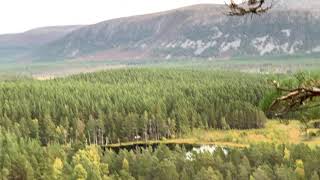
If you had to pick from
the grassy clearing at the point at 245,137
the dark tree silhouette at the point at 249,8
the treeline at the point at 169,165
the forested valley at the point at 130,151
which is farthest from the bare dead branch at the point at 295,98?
the grassy clearing at the point at 245,137

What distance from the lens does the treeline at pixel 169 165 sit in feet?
284

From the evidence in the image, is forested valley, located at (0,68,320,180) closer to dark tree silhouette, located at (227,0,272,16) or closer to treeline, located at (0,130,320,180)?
treeline, located at (0,130,320,180)

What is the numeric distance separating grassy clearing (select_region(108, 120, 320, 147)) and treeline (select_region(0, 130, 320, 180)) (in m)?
56.3

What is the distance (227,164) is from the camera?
9212 cm

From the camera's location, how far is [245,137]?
172m

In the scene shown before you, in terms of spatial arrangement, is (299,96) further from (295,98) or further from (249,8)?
(249,8)

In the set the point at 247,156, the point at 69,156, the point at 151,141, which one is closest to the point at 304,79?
the point at 247,156

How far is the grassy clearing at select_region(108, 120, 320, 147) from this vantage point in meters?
162

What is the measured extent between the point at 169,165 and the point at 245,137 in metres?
82.9

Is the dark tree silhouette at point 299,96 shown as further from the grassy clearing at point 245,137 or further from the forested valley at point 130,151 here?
the grassy clearing at point 245,137

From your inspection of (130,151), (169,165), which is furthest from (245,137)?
A: (169,165)

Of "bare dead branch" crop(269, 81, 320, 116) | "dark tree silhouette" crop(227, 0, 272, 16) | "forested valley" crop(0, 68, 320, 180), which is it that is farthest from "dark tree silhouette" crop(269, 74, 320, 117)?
"dark tree silhouette" crop(227, 0, 272, 16)

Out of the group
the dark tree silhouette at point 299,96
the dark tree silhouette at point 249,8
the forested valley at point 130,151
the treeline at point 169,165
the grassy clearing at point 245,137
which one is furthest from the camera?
the grassy clearing at point 245,137

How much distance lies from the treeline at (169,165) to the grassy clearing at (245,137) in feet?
185
